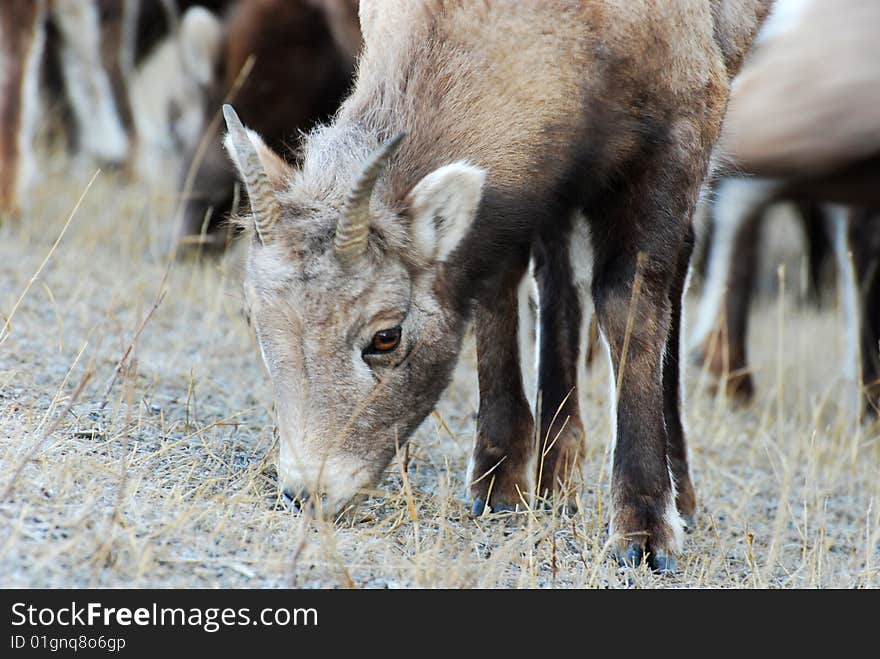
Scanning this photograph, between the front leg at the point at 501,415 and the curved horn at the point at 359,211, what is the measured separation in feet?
3.37

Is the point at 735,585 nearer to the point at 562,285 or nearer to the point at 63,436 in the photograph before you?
the point at 562,285

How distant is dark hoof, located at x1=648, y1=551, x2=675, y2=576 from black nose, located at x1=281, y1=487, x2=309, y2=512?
1.29 metres

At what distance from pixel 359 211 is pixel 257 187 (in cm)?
35

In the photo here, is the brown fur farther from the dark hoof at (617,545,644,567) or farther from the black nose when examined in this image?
the dark hoof at (617,545,644,567)

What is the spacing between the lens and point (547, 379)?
5.38 m

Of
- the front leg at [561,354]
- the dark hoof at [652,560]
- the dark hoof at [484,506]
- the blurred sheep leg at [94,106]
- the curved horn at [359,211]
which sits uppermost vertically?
the blurred sheep leg at [94,106]

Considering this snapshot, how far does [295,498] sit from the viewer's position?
4098mm

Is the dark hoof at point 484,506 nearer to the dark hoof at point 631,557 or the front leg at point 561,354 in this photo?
the front leg at point 561,354

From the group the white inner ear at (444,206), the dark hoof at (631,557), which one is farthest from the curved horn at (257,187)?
the dark hoof at (631,557)

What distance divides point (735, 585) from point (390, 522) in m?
1.23

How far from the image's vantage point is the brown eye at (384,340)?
4.19 meters

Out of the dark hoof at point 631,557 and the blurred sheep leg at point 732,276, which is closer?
the dark hoof at point 631,557

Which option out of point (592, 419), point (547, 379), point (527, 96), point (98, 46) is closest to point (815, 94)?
point (592, 419)

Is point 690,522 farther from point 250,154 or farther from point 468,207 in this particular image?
point 250,154
